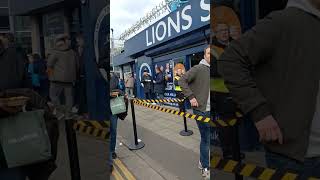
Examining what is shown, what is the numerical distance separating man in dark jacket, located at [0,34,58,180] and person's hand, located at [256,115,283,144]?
1540 mm

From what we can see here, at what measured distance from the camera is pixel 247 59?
5.74 feet

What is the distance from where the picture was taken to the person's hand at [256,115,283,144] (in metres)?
1.74

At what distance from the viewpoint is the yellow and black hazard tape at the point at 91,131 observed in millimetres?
3357

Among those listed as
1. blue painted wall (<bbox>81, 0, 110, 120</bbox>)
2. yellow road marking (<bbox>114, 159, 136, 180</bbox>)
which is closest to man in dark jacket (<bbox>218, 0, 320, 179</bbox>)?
blue painted wall (<bbox>81, 0, 110, 120</bbox>)

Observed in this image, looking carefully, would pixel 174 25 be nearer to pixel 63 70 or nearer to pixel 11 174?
pixel 63 70

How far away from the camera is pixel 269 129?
1.75 metres

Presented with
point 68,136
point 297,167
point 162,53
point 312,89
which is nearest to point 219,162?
point 297,167

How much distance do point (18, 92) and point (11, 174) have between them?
56cm

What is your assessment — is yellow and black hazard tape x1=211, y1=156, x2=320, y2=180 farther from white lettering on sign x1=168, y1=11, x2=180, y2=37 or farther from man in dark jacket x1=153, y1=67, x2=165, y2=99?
man in dark jacket x1=153, y1=67, x2=165, y2=99

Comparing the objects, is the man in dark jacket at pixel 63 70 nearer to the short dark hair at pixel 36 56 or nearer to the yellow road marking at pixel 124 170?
the short dark hair at pixel 36 56

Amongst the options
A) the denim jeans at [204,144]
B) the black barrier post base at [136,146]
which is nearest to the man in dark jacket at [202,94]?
the denim jeans at [204,144]

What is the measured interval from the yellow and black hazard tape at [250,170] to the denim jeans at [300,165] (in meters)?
0.03

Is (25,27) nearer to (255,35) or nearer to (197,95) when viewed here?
(255,35)

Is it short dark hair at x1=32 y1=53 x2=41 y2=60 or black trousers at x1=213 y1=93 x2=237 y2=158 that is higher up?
short dark hair at x1=32 y1=53 x2=41 y2=60
